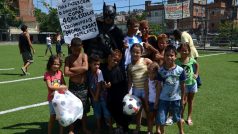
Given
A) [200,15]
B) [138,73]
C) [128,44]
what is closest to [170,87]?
[138,73]

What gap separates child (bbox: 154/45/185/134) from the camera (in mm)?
4883

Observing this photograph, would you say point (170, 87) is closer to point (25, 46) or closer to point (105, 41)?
point (105, 41)

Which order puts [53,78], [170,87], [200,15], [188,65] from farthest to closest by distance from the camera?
1. [200,15]
2. [188,65]
3. [53,78]
4. [170,87]

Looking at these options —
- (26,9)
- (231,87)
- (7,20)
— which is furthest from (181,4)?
(26,9)

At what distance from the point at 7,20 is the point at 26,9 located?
954 inches

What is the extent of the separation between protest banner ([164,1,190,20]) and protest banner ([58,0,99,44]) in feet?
81.4

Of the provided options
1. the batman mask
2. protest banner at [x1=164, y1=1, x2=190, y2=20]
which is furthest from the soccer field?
protest banner at [x1=164, y1=1, x2=190, y2=20]

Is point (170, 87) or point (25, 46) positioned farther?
point (25, 46)

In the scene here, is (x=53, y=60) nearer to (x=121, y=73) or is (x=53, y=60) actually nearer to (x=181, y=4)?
(x=121, y=73)

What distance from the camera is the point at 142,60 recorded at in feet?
17.2

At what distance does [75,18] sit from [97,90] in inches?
47.8

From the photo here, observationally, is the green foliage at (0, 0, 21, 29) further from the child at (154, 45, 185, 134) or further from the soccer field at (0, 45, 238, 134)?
the child at (154, 45, 185, 134)

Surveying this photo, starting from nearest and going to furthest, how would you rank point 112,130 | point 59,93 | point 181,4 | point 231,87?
1. point 59,93
2. point 112,130
3. point 231,87
4. point 181,4

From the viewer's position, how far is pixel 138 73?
203 inches
